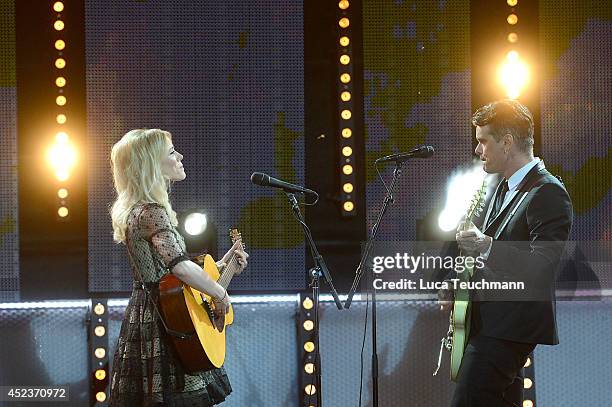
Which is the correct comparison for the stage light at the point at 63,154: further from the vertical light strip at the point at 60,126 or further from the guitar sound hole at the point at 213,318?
the guitar sound hole at the point at 213,318

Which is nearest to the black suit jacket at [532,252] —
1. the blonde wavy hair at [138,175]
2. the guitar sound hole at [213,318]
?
the guitar sound hole at [213,318]

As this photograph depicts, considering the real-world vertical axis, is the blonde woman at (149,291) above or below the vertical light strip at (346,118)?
below

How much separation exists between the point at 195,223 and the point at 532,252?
89.5 inches

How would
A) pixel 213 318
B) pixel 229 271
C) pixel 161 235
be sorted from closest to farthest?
pixel 161 235, pixel 213 318, pixel 229 271

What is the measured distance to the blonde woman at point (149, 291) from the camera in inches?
129

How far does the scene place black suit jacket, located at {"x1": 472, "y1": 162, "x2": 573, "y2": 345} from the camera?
131 inches

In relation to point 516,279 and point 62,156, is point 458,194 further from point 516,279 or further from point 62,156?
point 62,156

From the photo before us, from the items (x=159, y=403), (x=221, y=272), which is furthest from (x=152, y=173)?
(x=159, y=403)

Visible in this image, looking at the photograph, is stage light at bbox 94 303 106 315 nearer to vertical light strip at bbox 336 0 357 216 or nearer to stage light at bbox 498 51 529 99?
vertical light strip at bbox 336 0 357 216

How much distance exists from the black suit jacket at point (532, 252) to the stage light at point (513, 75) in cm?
170

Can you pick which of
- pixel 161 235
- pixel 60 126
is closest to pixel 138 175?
pixel 161 235

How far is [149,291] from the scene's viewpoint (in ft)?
10.9

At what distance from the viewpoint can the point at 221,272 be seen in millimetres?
3848

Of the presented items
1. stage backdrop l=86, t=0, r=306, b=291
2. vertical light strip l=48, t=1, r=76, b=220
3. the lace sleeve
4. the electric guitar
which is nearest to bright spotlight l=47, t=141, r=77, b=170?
vertical light strip l=48, t=1, r=76, b=220
